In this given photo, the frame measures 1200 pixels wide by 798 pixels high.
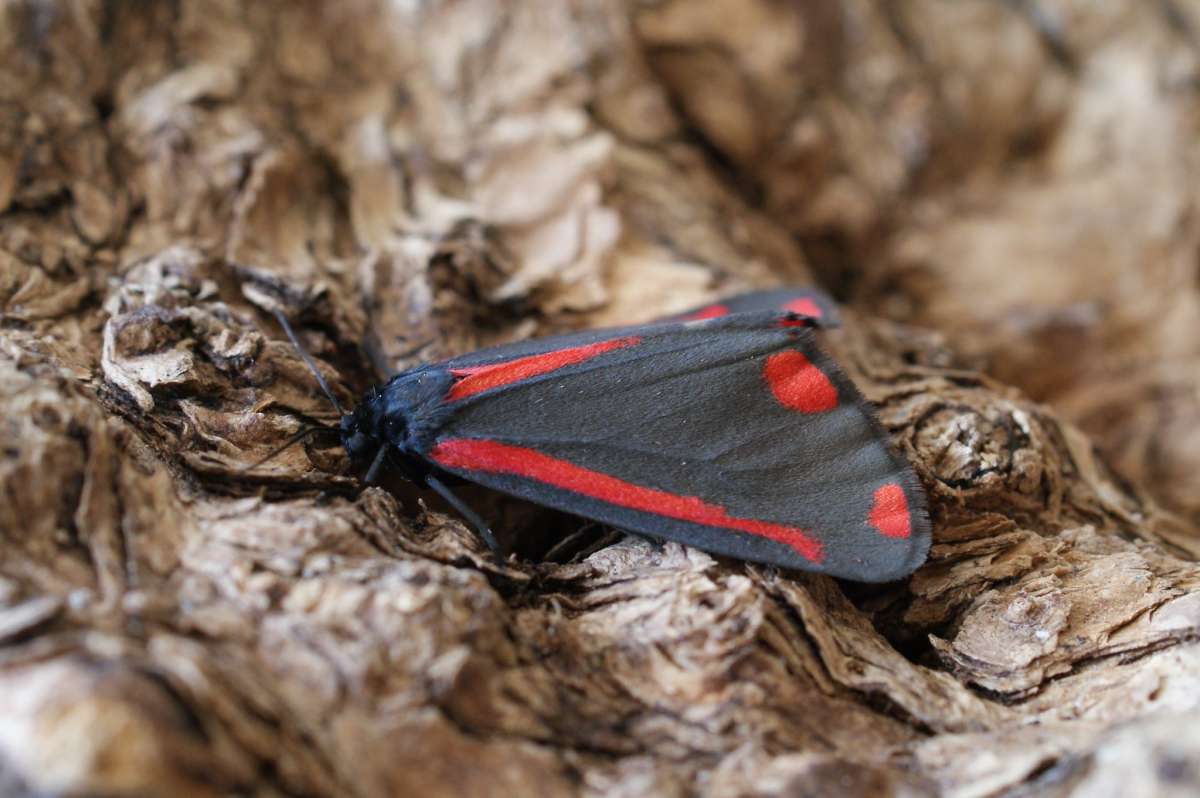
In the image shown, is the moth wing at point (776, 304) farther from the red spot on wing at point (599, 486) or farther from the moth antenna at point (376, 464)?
the moth antenna at point (376, 464)

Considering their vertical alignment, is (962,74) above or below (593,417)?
above

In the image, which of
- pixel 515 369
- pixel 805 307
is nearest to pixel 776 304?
pixel 805 307

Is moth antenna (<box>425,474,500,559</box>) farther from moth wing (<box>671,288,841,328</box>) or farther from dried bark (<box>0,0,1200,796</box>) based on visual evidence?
moth wing (<box>671,288,841,328</box>)

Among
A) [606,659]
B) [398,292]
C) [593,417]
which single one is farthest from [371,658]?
[398,292]

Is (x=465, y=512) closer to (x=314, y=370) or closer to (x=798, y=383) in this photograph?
(x=314, y=370)

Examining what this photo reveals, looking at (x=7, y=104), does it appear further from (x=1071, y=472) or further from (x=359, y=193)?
(x=1071, y=472)
